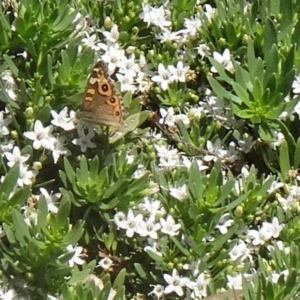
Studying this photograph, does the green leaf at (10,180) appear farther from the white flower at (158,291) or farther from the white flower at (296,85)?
the white flower at (296,85)

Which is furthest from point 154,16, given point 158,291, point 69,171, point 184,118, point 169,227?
point 158,291

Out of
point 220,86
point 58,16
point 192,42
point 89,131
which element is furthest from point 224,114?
point 58,16

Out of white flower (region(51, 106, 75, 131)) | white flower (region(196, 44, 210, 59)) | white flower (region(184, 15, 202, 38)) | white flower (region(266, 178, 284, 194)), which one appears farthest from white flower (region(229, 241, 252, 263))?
white flower (region(184, 15, 202, 38))

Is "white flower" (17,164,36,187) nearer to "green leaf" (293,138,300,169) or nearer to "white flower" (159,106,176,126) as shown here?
"white flower" (159,106,176,126)

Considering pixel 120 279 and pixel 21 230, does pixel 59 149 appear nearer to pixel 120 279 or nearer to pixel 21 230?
pixel 21 230

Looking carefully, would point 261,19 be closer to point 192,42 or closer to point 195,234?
point 192,42

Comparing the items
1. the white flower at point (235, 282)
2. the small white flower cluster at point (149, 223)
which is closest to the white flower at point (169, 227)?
the small white flower cluster at point (149, 223)
